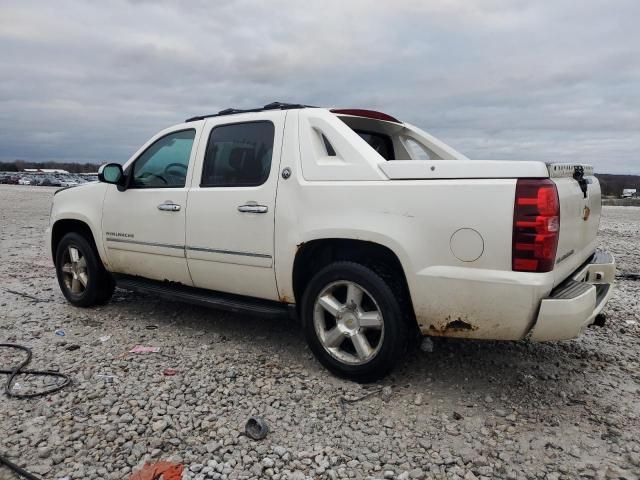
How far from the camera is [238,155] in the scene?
4.26 metres

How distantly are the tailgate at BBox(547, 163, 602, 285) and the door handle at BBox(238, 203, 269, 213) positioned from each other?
1.99 meters

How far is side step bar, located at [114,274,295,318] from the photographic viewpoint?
4.00 metres

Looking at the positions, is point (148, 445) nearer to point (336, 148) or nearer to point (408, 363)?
point (408, 363)

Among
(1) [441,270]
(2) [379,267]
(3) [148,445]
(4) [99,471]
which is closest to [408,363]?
(2) [379,267]

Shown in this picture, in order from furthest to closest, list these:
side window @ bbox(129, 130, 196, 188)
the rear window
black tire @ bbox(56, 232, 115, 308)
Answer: black tire @ bbox(56, 232, 115, 308) → side window @ bbox(129, 130, 196, 188) → the rear window

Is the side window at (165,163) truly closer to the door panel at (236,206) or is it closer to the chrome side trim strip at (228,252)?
the door panel at (236,206)

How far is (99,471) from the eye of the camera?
2676 millimetres

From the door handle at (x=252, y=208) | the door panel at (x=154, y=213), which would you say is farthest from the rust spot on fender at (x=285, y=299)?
the door panel at (x=154, y=213)

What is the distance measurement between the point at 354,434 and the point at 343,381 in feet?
2.24

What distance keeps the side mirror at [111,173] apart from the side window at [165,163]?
0.12m

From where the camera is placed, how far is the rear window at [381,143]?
14.7 ft

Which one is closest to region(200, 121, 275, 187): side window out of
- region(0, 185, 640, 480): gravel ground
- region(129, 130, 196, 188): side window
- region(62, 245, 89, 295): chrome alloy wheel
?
region(129, 130, 196, 188): side window

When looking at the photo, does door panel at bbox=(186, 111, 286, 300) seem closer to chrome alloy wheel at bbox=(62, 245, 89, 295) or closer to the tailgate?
chrome alloy wheel at bbox=(62, 245, 89, 295)

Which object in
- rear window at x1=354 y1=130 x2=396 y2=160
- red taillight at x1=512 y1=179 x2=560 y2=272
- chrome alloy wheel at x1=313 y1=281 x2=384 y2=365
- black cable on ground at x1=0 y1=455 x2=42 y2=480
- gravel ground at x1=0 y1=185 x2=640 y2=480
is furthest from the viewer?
rear window at x1=354 y1=130 x2=396 y2=160
